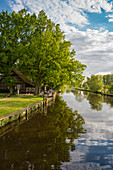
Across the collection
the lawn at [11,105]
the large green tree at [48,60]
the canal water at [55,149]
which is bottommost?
the canal water at [55,149]

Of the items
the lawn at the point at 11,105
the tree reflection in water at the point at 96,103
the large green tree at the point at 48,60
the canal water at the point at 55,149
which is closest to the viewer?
the canal water at the point at 55,149

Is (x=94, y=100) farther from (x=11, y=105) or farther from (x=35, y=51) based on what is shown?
(x=11, y=105)

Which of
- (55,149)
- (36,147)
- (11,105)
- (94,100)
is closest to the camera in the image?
(55,149)

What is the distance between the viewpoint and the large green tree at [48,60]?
37.3 m

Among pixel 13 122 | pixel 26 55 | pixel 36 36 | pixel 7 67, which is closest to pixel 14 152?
pixel 13 122

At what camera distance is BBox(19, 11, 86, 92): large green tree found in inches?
1468

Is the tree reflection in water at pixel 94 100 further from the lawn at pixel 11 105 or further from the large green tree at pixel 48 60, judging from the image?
Result: the lawn at pixel 11 105

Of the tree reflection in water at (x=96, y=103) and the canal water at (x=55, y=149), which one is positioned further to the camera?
the tree reflection in water at (x=96, y=103)

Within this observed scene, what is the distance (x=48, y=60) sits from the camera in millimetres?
38438

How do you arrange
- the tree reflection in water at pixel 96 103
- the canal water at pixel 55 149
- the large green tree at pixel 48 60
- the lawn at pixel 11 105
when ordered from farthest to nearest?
1. the large green tree at pixel 48 60
2. the tree reflection in water at pixel 96 103
3. the lawn at pixel 11 105
4. the canal water at pixel 55 149

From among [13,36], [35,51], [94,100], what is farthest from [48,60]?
[94,100]

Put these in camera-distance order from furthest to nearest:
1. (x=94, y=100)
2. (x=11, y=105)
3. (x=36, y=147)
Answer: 1. (x=94, y=100)
2. (x=11, y=105)
3. (x=36, y=147)

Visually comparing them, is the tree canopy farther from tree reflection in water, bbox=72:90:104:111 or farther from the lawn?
the lawn

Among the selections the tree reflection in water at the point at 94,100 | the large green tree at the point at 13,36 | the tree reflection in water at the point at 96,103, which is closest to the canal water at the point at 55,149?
the tree reflection in water at the point at 96,103
